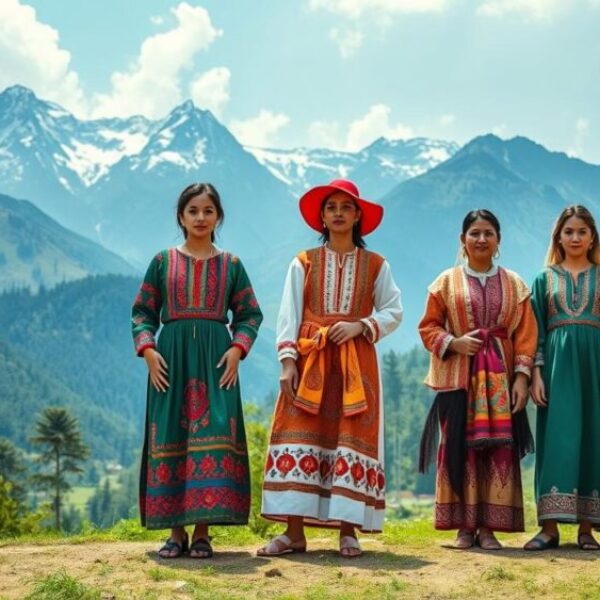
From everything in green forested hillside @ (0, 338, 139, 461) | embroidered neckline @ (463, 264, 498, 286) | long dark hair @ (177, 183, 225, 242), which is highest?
green forested hillside @ (0, 338, 139, 461)

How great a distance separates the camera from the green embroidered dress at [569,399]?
7051 millimetres

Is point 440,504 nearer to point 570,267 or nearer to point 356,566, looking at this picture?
point 356,566

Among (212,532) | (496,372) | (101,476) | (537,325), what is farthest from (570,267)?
(101,476)

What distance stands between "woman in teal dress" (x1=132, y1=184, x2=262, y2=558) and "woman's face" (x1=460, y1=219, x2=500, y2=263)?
65.8 inches

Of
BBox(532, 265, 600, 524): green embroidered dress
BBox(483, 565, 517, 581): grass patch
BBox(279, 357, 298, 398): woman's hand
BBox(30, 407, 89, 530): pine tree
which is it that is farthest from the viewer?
BBox(30, 407, 89, 530): pine tree

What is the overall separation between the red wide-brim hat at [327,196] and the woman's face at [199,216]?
661mm

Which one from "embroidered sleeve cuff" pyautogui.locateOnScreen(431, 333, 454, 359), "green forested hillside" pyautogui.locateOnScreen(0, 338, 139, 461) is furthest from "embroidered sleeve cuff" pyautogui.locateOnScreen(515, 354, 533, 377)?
"green forested hillside" pyautogui.locateOnScreen(0, 338, 139, 461)

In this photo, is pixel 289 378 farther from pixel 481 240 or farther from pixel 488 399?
pixel 481 240

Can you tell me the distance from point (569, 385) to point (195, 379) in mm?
2720

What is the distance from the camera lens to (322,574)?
6.03m

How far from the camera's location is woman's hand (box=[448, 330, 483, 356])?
7.12m

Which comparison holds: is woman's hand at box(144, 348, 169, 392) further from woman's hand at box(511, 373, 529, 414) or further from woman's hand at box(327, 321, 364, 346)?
woman's hand at box(511, 373, 529, 414)

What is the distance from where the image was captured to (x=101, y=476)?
175 m

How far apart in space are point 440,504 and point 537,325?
1.50 meters
